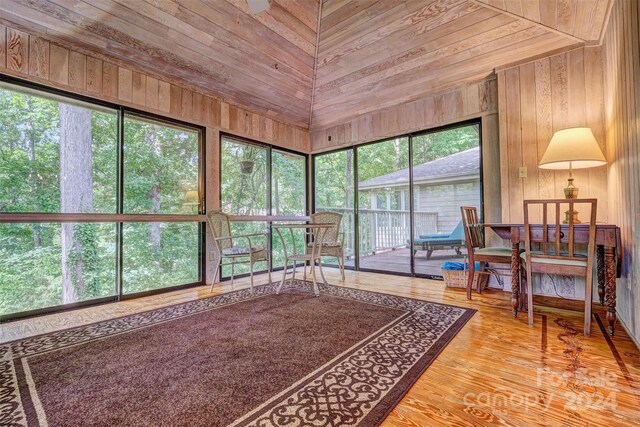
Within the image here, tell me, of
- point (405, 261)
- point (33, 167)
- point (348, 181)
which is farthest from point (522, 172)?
point (33, 167)

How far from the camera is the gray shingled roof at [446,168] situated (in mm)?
3701

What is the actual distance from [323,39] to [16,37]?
2877mm

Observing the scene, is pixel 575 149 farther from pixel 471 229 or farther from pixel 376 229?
pixel 376 229

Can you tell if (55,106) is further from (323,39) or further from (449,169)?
(449,169)

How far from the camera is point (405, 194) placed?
4.33 m

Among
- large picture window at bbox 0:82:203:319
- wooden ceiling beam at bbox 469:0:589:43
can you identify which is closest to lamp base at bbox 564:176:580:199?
wooden ceiling beam at bbox 469:0:589:43

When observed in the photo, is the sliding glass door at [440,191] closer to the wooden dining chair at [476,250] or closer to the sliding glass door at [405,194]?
the sliding glass door at [405,194]

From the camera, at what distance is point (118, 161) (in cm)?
309

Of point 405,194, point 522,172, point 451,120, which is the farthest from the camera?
point 405,194

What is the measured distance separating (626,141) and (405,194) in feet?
8.01

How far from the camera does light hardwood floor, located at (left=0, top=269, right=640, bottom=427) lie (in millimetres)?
1226

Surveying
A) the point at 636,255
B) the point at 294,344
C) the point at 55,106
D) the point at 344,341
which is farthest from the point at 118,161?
the point at 636,255

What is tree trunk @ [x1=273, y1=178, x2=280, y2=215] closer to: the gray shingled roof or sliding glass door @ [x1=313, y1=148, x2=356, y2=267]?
sliding glass door @ [x1=313, y1=148, x2=356, y2=267]

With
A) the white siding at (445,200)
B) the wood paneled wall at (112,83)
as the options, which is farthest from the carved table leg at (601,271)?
the wood paneled wall at (112,83)
